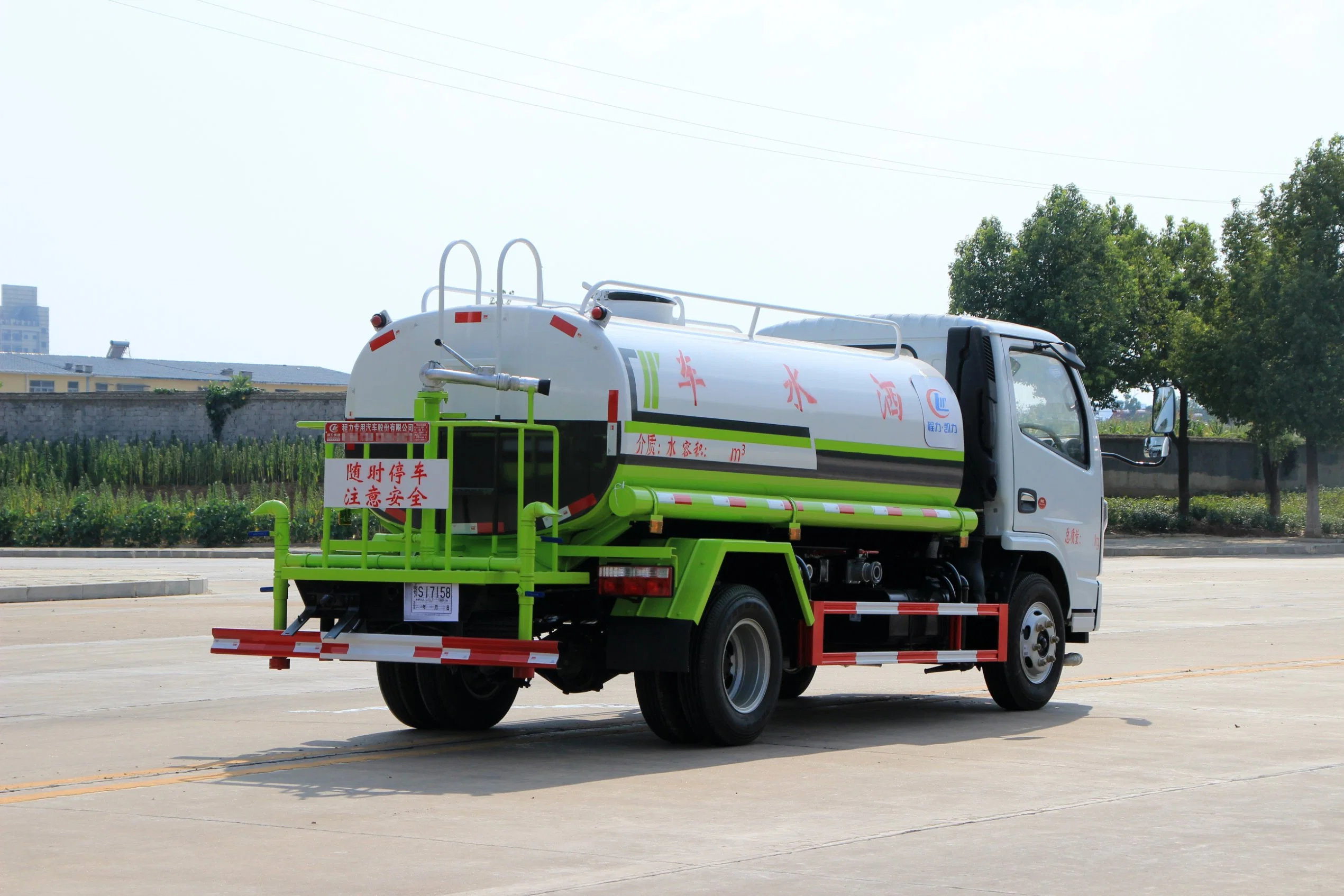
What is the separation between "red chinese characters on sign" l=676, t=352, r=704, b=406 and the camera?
9961 mm

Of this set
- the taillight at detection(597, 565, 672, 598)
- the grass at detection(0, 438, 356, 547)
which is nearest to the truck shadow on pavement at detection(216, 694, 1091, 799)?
the taillight at detection(597, 565, 672, 598)

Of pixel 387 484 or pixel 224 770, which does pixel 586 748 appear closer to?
pixel 387 484

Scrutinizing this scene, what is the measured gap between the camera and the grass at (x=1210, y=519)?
157 feet

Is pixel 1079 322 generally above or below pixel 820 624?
above

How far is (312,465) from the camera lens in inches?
1780

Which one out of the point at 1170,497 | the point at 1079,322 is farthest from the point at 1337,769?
the point at 1170,497

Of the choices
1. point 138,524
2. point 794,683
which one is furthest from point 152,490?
point 794,683

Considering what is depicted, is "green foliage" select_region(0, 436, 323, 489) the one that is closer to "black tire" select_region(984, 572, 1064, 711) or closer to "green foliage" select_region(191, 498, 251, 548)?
"green foliage" select_region(191, 498, 251, 548)

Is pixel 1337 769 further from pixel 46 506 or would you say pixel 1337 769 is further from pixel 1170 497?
pixel 1170 497

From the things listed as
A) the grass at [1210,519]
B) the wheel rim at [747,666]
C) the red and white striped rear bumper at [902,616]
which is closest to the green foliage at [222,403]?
the grass at [1210,519]

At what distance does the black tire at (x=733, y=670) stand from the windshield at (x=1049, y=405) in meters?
3.51

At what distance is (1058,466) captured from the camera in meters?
13.0

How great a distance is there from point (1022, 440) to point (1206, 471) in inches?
1751

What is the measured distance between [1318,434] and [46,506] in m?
34.5
